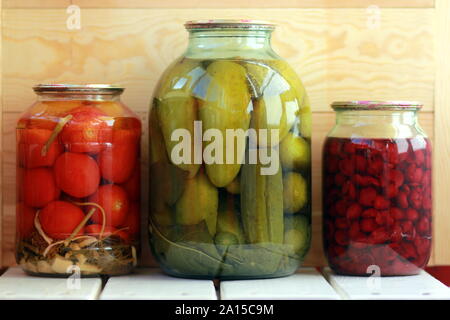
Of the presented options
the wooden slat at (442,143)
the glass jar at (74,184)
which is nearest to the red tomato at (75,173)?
the glass jar at (74,184)

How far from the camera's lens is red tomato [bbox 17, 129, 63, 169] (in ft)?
3.51

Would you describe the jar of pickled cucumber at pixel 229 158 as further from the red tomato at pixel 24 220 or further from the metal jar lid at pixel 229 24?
the red tomato at pixel 24 220

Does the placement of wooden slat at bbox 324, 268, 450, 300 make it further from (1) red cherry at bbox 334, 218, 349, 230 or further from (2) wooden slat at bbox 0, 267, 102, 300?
(2) wooden slat at bbox 0, 267, 102, 300

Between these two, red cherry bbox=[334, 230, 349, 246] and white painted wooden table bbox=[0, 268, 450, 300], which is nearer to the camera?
white painted wooden table bbox=[0, 268, 450, 300]

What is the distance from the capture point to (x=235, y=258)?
106 cm

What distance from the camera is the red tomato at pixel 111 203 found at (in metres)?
1.08

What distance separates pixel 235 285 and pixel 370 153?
26 centimetres

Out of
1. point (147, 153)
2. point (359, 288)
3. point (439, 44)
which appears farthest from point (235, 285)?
point (439, 44)

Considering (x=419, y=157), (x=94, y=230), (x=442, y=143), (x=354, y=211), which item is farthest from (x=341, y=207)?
(x=94, y=230)

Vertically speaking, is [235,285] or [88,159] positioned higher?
[88,159]

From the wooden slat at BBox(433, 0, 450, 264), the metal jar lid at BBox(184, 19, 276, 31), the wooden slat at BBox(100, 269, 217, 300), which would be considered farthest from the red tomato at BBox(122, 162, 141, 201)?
the wooden slat at BBox(433, 0, 450, 264)

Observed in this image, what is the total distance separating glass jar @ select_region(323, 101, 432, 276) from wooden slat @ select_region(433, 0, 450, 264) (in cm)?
13
